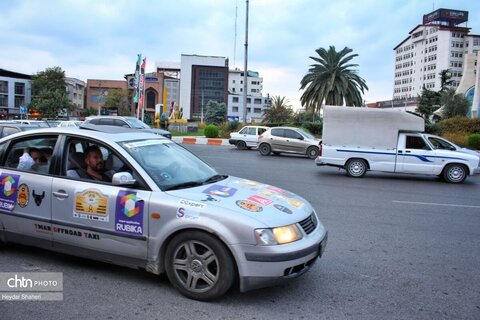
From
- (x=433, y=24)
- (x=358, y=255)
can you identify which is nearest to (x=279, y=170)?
(x=358, y=255)

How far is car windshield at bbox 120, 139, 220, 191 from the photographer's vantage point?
4316 mm

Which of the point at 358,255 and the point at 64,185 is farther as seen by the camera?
the point at 358,255

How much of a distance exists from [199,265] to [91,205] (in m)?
1.28

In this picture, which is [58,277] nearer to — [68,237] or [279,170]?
[68,237]

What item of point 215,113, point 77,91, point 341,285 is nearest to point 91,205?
point 341,285

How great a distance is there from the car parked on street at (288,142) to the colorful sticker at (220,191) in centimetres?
1826

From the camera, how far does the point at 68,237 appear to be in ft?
14.4

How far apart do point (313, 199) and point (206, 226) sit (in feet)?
20.1

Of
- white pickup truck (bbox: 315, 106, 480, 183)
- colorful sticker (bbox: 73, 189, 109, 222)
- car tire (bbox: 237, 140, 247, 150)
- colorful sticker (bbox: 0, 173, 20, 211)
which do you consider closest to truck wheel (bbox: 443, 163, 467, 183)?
white pickup truck (bbox: 315, 106, 480, 183)

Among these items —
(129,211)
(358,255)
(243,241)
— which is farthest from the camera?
(358,255)

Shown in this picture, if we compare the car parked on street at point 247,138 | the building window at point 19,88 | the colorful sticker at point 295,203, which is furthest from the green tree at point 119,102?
the colorful sticker at point 295,203

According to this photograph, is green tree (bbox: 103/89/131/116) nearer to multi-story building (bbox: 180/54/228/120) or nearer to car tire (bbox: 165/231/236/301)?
multi-story building (bbox: 180/54/228/120)

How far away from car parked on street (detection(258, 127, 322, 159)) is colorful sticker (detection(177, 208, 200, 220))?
1893 centimetres

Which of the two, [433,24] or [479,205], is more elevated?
[433,24]
